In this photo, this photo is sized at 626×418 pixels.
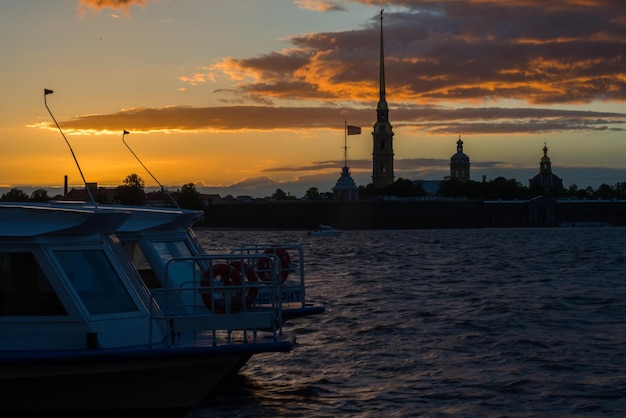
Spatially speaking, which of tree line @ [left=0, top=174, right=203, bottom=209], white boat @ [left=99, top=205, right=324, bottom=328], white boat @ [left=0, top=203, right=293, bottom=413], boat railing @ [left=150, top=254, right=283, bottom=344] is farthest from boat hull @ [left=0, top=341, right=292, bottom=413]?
tree line @ [left=0, top=174, right=203, bottom=209]

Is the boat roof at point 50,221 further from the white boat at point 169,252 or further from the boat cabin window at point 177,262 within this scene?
the boat cabin window at point 177,262

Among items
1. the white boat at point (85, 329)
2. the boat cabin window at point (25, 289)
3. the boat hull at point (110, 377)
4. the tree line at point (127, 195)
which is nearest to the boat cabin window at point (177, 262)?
the white boat at point (85, 329)

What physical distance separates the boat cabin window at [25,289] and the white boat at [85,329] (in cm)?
1

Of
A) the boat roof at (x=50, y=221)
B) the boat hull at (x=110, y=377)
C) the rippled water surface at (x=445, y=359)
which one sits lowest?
the rippled water surface at (x=445, y=359)

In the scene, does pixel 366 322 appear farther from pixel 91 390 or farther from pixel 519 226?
pixel 519 226

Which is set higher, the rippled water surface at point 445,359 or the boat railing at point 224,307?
the boat railing at point 224,307

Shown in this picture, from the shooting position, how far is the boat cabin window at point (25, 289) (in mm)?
11352

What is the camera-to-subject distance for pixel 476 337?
2014cm

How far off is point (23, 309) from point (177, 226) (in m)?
4.29

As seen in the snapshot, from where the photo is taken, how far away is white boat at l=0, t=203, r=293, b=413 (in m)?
11.2

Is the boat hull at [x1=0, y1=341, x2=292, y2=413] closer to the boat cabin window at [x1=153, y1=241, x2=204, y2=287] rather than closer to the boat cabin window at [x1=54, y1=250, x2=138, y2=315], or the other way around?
the boat cabin window at [x1=54, y1=250, x2=138, y2=315]

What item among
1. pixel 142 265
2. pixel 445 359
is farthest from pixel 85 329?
pixel 445 359

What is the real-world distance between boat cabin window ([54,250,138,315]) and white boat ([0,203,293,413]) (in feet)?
0.04

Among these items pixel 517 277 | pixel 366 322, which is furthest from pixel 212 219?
pixel 366 322
